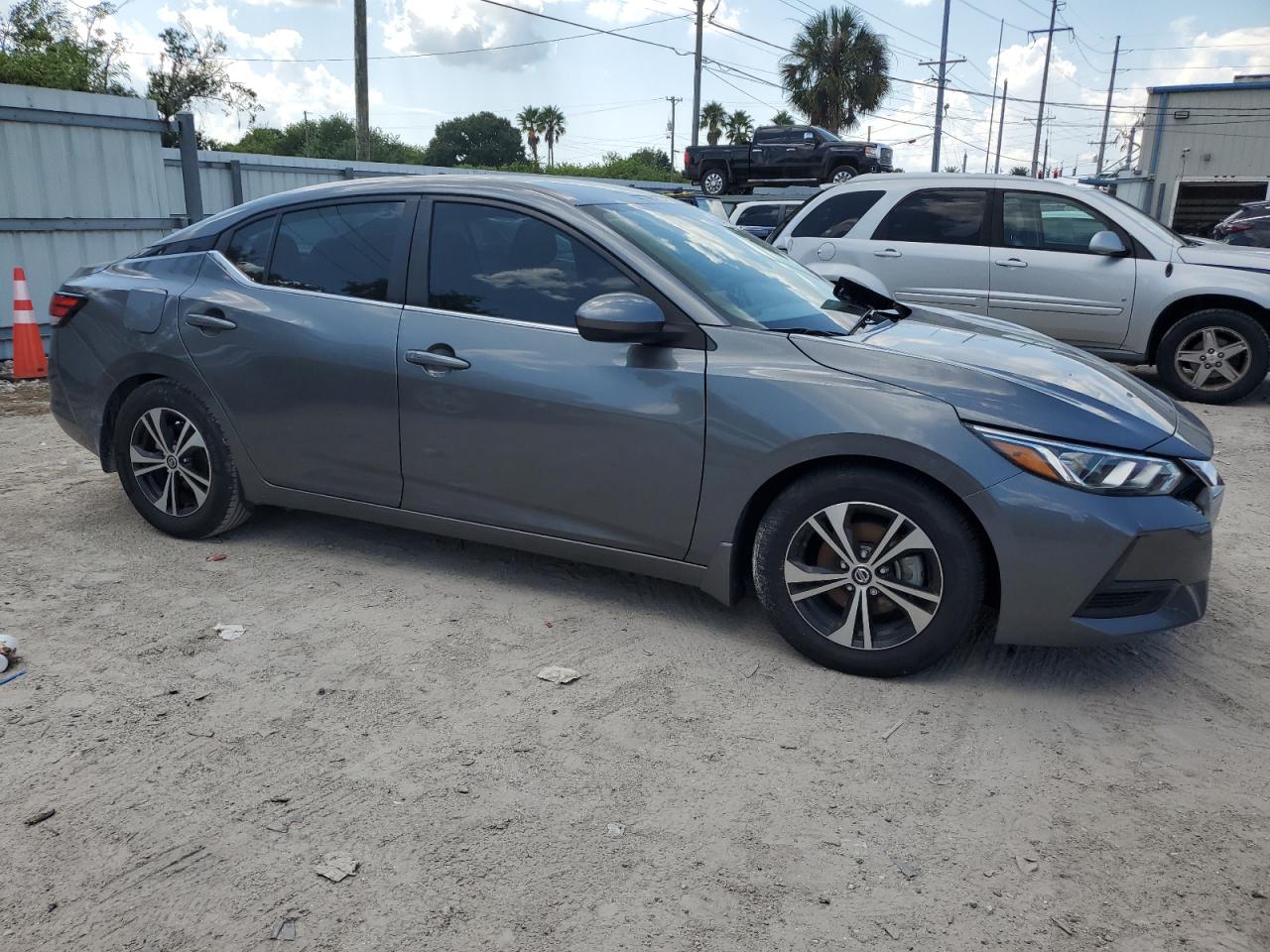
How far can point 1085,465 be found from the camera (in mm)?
Answer: 3213

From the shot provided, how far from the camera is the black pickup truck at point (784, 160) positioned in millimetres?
26562

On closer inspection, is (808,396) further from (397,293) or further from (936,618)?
(397,293)

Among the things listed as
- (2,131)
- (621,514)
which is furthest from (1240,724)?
(2,131)

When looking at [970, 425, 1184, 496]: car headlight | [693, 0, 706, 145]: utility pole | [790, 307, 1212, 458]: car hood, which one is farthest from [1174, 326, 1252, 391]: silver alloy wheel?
[693, 0, 706, 145]: utility pole

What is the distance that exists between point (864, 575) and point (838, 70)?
45469 millimetres

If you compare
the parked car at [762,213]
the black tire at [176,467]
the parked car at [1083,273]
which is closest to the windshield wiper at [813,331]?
the black tire at [176,467]

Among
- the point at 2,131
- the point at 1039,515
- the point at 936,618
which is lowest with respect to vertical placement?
the point at 936,618

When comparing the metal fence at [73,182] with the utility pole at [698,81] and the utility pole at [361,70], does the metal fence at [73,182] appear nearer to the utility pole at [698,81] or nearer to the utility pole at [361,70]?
the utility pole at [361,70]

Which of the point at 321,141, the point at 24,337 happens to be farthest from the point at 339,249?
the point at 321,141

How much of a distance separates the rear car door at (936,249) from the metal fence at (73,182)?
89.8 inches

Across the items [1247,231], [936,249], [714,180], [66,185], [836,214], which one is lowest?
[936,249]

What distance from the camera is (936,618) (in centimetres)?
335

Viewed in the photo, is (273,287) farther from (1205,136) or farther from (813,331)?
(1205,136)

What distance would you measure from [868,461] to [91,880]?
8.21ft
